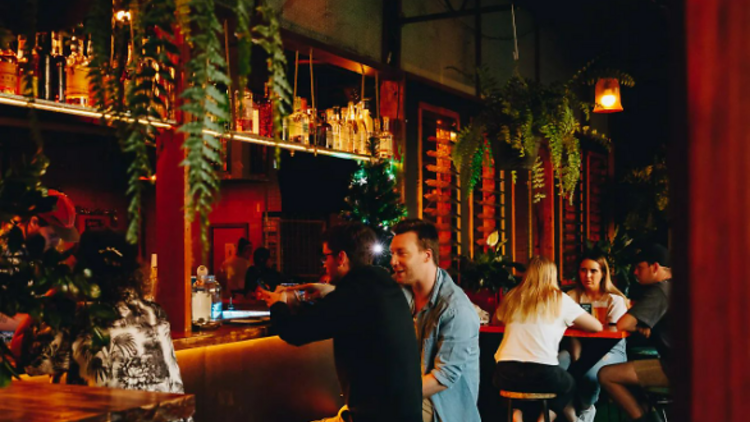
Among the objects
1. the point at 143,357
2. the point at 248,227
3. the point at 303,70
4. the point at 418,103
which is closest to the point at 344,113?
the point at 418,103

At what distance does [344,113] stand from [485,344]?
213 cm

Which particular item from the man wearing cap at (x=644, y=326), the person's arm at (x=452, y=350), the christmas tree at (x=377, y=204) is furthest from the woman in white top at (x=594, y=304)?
the person's arm at (x=452, y=350)

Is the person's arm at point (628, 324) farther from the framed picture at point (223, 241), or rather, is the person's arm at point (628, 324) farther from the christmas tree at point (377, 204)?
the framed picture at point (223, 241)

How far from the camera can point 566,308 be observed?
17.5 ft

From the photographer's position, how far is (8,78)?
→ 144 inches

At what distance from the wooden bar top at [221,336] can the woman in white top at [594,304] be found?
2758 millimetres

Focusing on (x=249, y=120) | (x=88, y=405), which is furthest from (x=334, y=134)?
(x=88, y=405)

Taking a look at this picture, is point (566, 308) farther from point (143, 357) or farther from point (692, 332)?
point (692, 332)

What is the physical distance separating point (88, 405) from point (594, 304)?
196 inches

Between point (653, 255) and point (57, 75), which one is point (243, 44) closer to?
point (57, 75)

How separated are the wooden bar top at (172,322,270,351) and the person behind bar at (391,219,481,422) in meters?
0.99

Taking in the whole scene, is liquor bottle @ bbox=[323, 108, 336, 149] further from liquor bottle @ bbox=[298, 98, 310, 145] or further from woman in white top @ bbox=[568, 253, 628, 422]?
woman in white top @ bbox=[568, 253, 628, 422]

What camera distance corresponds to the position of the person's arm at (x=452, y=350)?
3.49 meters

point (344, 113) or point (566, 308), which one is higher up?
point (344, 113)
